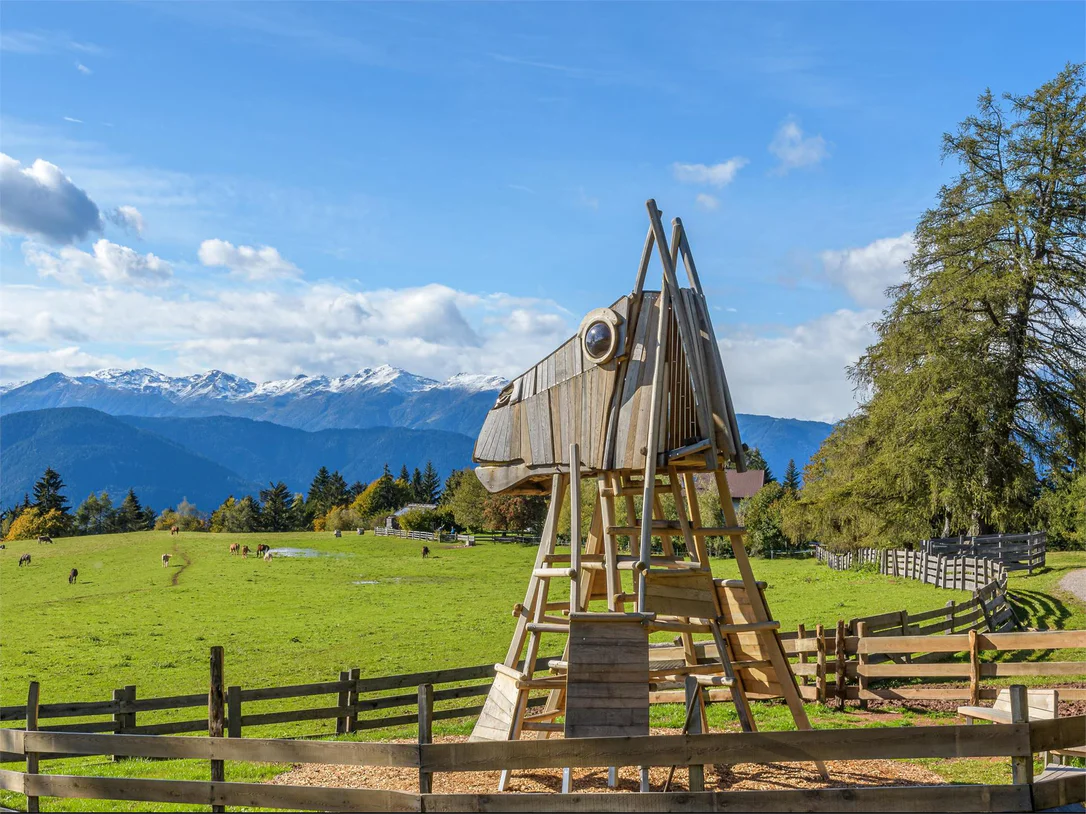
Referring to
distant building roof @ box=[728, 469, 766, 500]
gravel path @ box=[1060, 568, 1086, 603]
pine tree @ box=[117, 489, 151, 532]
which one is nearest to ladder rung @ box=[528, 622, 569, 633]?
gravel path @ box=[1060, 568, 1086, 603]

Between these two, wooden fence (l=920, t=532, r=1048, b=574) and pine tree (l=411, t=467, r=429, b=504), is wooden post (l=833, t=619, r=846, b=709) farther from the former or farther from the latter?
pine tree (l=411, t=467, r=429, b=504)

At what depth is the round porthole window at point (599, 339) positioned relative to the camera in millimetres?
10948

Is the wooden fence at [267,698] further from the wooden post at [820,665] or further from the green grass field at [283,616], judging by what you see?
the wooden post at [820,665]

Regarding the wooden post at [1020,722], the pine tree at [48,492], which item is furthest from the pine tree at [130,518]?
the wooden post at [1020,722]

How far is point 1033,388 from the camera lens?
3055cm

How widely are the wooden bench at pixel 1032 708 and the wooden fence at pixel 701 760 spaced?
4.09ft

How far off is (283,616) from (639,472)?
90.7 feet

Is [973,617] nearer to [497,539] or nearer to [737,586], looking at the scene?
[737,586]

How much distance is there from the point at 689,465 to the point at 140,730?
9.57 meters

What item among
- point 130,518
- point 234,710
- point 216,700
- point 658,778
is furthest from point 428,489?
point 658,778

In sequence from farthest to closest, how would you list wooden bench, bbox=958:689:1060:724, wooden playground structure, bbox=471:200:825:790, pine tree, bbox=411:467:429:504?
A: pine tree, bbox=411:467:429:504 < wooden playground structure, bbox=471:200:825:790 < wooden bench, bbox=958:689:1060:724

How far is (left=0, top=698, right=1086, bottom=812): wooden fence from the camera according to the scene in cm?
702

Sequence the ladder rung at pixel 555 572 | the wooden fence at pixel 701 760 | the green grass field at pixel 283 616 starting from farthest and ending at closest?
the green grass field at pixel 283 616 < the ladder rung at pixel 555 572 < the wooden fence at pixel 701 760

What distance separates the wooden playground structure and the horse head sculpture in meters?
0.01
